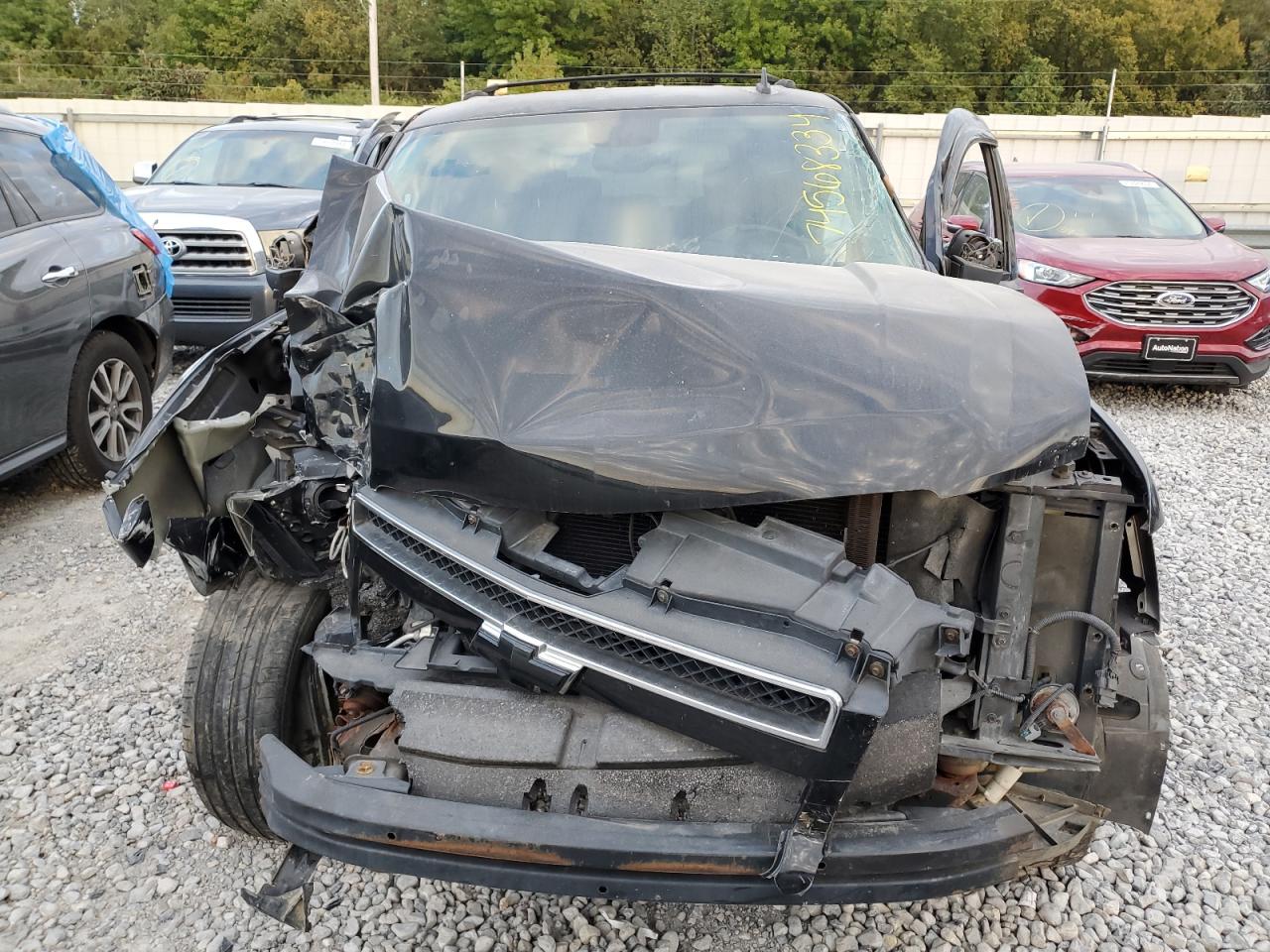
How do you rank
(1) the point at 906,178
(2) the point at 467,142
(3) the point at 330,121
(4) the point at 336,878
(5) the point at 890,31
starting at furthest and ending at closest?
(5) the point at 890,31
(1) the point at 906,178
(3) the point at 330,121
(2) the point at 467,142
(4) the point at 336,878

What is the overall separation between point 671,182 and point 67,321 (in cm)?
334

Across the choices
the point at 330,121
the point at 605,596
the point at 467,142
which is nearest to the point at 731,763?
the point at 605,596

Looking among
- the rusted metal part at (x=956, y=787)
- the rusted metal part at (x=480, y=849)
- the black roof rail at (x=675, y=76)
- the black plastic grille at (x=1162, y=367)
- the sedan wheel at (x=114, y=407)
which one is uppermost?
the black roof rail at (x=675, y=76)

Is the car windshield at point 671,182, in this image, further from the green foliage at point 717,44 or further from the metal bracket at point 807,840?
the green foliage at point 717,44

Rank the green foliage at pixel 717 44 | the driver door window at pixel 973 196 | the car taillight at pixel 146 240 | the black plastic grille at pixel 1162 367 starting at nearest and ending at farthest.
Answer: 1. the car taillight at pixel 146 240
2. the black plastic grille at pixel 1162 367
3. the driver door window at pixel 973 196
4. the green foliage at pixel 717 44

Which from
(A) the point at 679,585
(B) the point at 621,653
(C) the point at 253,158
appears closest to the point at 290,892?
(B) the point at 621,653

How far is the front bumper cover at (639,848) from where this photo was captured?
1799 millimetres

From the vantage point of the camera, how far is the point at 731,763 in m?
1.91

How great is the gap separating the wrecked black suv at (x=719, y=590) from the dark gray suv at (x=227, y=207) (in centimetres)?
495

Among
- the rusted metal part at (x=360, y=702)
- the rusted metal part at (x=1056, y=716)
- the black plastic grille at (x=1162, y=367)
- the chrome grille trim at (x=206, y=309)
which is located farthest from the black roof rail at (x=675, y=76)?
the black plastic grille at (x=1162, y=367)

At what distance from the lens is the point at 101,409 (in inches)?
205

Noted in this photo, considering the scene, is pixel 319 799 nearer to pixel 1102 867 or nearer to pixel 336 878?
pixel 336 878

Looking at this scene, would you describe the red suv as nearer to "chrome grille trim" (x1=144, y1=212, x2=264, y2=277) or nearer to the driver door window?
the driver door window

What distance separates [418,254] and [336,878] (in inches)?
65.6
